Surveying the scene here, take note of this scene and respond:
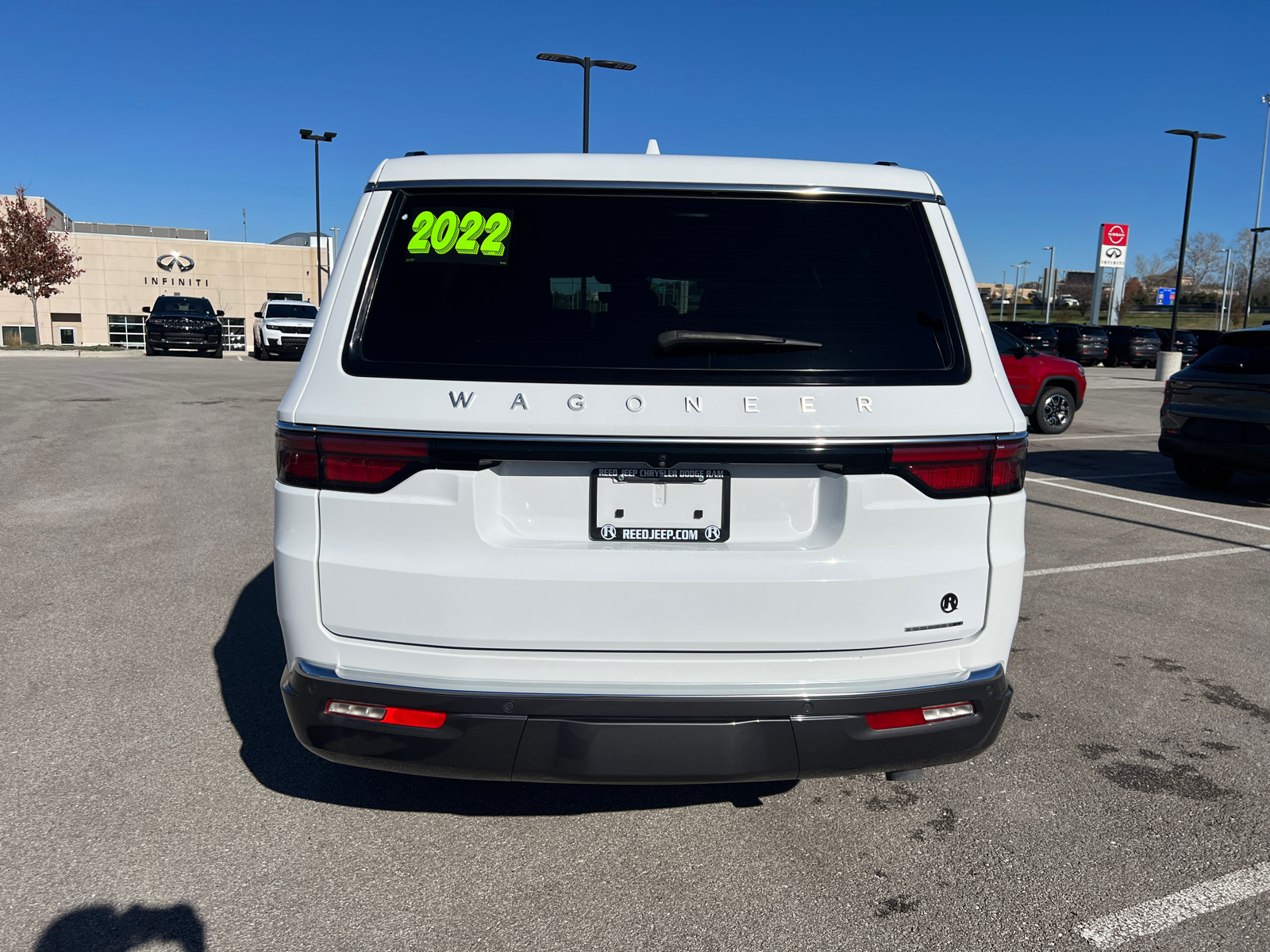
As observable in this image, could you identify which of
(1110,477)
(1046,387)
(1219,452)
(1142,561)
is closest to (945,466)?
(1142,561)

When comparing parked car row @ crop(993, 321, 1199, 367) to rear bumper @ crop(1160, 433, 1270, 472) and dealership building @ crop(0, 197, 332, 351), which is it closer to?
rear bumper @ crop(1160, 433, 1270, 472)

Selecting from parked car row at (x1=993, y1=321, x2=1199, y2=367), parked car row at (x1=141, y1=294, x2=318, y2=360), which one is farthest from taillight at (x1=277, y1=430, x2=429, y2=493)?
parked car row at (x1=993, y1=321, x2=1199, y2=367)

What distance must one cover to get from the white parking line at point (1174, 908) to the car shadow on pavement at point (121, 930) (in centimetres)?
237

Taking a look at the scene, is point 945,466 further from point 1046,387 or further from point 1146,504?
point 1046,387

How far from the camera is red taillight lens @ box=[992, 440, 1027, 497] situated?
262 cm

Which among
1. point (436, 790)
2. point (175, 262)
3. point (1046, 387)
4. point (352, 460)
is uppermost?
point (175, 262)

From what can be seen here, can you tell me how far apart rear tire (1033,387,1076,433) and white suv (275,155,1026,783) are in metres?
13.9

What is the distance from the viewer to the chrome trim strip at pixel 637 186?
2648mm

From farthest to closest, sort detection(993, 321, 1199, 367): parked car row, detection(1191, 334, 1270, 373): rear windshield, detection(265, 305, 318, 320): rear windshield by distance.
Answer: detection(993, 321, 1199, 367): parked car row, detection(265, 305, 318, 320): rear windshield, detection(1191, 334, 1270, 373): rear windshield

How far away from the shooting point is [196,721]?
386cm

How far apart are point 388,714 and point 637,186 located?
1565mm

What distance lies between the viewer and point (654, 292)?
2.60 metres

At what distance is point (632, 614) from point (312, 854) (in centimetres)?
133

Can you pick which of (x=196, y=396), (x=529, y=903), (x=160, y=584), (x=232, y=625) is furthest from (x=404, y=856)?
(x=196, y=396)
